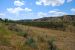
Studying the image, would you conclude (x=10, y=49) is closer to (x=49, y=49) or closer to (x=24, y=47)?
(x=24, y=47)

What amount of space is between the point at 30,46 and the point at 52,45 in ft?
8.54

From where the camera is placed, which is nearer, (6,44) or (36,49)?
(6,44)

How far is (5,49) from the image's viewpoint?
1378 centimetres

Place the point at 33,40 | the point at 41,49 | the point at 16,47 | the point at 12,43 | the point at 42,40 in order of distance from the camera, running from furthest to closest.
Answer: the point at 42,40 → the point at 33,40 → the point at 41,49 → the point at 12,43 → the point at 16,47

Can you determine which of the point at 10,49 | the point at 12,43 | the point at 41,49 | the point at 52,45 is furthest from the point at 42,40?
the point at 10,49

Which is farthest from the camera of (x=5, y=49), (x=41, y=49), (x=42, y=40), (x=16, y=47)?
(x=42, y=40)

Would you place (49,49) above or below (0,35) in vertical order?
below

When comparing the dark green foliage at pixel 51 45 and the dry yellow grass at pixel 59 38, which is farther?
the dry yellow grass at pixel 59 38

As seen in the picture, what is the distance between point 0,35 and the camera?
16.9 m

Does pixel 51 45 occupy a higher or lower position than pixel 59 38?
higher

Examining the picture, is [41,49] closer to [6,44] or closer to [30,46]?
[30,46]

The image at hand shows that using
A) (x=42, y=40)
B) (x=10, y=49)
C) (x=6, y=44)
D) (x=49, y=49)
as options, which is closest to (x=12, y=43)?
(x=6, y=44)

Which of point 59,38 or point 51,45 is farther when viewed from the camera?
point 59,38

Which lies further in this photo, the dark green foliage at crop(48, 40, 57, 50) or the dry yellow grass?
the dry yellow grass
